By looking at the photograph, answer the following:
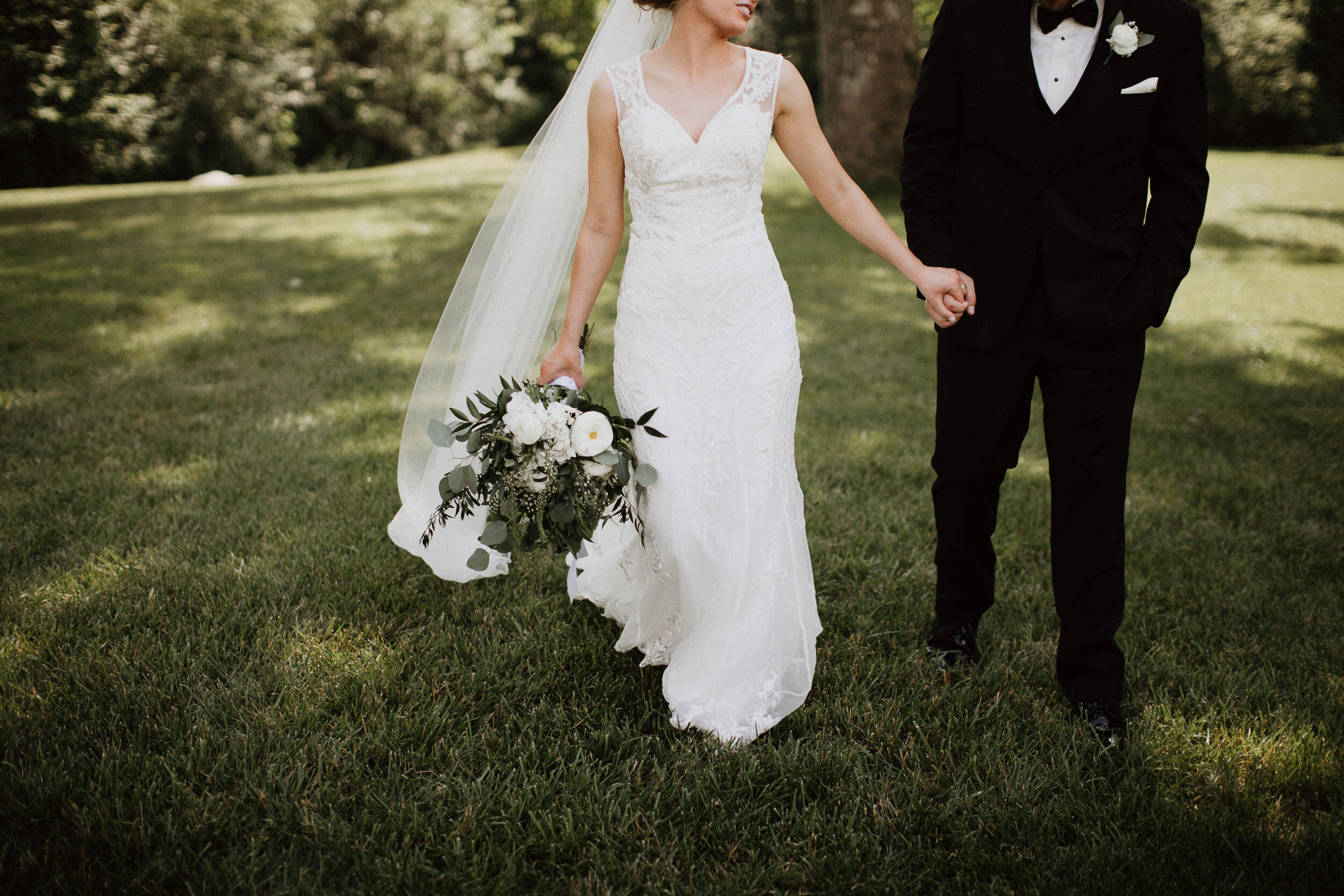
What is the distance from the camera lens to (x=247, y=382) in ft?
20.0

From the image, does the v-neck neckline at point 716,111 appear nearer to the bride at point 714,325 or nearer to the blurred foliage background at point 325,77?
the bride at point 714,325

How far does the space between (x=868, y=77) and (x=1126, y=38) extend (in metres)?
11.8

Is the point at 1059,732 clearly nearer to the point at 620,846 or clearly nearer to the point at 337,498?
the point at 620,846

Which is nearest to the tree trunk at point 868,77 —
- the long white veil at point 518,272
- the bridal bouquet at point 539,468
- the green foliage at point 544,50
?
the long white veil at point 518,272

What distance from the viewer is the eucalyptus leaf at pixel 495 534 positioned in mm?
2422

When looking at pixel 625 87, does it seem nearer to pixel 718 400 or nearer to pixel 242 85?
pixel 718 400

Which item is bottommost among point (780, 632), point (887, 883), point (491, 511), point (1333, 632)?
point (1333, 632)

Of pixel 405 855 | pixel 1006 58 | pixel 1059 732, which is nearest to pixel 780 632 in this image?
pixel 1059 732

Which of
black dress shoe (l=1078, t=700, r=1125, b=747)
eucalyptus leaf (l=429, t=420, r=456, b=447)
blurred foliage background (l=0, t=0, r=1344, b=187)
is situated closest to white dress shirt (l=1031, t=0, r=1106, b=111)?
black dress shoe (l=1078, t=700, r=1125, b=747)

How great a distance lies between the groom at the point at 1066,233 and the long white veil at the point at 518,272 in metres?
1.17

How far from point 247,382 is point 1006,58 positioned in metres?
5.62

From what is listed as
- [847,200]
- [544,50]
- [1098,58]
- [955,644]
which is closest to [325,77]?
[544,50]

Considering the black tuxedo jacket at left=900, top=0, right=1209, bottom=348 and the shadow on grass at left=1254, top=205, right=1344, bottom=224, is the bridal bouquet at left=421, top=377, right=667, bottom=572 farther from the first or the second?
the shadow on grass at left=1254, top=205, right=1344, bottom=224

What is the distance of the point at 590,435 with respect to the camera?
93.3 inches
